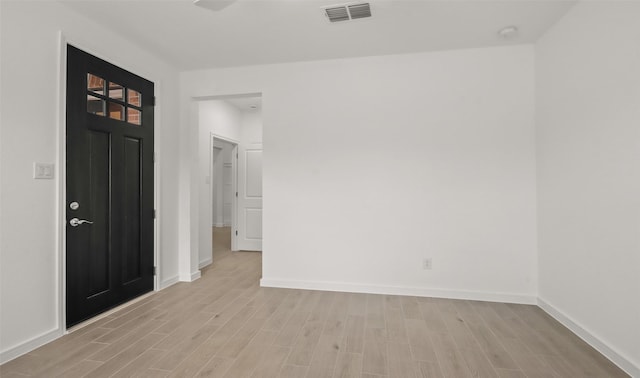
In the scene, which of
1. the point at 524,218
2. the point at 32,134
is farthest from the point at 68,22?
the point at 524,218

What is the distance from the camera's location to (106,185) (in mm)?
3072

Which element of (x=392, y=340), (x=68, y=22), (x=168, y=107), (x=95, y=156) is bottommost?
(x=392, y=340)

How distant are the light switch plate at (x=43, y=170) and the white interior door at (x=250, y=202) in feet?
11.5

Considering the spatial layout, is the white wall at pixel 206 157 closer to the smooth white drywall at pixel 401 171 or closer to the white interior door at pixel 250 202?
the white interior door at pixel 250 202

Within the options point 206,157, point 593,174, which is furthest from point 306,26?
point 206,157

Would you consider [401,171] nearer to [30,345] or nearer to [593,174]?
[593,174]

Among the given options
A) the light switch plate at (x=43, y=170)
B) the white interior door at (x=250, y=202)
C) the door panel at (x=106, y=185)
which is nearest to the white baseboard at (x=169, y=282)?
the door panel at (x=106, y=185)

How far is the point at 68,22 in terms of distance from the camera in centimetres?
269

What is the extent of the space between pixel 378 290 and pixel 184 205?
2695mm

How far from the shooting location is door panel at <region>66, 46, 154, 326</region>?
2.74 m

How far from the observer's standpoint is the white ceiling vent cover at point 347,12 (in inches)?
105

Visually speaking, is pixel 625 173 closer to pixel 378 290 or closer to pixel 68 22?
pixel 378 290

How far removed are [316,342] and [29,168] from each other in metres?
2.59

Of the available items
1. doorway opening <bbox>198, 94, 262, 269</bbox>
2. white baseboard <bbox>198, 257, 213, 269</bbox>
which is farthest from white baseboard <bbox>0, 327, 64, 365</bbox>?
doorway opening <bbox>198, 94, 262, 269</bbox>
